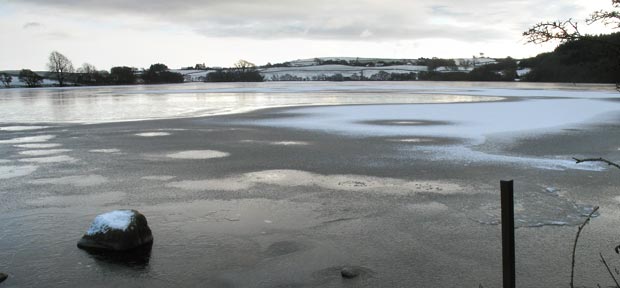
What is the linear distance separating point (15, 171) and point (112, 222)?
6241 mm

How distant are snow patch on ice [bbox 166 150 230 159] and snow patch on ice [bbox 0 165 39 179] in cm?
312

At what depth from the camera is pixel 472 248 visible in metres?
6.35

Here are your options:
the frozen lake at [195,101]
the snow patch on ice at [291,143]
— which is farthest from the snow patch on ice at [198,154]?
the frozen lake at [195,101]

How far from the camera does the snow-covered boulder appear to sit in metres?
6.49

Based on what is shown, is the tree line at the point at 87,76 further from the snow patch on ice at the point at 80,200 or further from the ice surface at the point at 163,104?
the snow patch on ice at the point at 80,200

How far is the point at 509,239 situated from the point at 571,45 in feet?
4.20

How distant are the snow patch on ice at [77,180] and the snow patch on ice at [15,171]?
39.6 inches

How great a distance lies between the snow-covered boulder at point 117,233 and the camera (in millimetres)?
6492

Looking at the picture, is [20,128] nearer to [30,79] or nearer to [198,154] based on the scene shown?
[198,154]

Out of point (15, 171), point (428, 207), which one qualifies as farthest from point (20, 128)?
point (428, 207)

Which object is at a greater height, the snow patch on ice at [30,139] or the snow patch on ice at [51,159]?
the snow patch on ice at [30,139]

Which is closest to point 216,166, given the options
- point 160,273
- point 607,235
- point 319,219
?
point 319,219

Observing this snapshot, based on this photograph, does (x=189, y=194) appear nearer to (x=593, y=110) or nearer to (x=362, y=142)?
(x=362, y=142)

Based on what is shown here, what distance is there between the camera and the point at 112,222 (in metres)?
6.62
